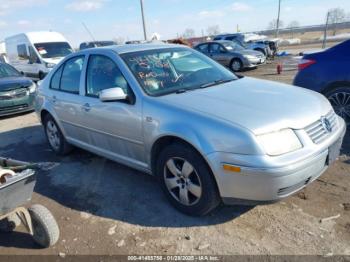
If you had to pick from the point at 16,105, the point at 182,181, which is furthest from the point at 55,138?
the point at 16,105

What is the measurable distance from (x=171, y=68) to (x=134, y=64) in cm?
45

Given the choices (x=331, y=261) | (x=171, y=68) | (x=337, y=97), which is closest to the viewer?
(x=331, y=261)

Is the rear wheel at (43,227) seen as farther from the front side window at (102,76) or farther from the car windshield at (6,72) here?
the car windshield at (6,72)

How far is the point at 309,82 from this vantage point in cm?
539

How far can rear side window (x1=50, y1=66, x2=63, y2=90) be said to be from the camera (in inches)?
198

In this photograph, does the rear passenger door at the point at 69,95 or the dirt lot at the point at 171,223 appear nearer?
the dirt lot at the point at 171,223

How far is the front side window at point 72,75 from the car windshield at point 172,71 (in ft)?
3.15

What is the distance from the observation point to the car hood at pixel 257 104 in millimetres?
2840

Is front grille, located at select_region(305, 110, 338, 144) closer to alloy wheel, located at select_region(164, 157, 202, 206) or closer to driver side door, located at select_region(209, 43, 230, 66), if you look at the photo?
alloy wheel, located at select_region(164, 157, 202, 206)

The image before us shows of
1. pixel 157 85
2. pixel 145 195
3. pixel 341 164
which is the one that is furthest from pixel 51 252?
pixel 341 164

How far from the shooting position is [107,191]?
411 cm

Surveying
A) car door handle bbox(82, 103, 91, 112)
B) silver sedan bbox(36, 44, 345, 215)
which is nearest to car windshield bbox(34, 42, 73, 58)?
silver sedan bbox(36, 44, 345, 215)

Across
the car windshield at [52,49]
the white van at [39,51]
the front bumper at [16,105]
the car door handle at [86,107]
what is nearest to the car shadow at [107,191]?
the car door handle at [86,107]

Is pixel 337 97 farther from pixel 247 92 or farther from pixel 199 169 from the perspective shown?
pixel 199 169
